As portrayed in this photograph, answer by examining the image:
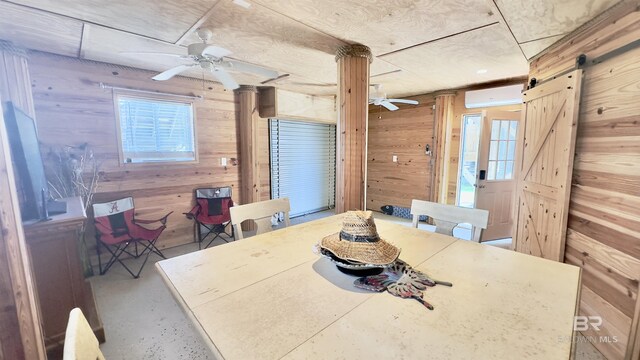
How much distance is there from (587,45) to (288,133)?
400 cm

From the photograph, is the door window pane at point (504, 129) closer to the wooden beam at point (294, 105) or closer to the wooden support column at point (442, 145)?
the wooden support column at point (442, 145)

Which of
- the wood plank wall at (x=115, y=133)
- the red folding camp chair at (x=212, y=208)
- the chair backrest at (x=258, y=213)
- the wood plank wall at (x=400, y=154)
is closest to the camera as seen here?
the chair backrest at (x=258, y=213)

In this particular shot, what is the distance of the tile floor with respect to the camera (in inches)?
70.1

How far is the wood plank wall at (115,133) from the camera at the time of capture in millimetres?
2732

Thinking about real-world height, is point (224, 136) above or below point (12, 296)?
above

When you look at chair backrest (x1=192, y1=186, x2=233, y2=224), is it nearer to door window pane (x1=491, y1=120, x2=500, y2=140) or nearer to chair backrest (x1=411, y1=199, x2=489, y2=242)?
chair backrest (x1=411, y1=199, x2=489, y2=242)

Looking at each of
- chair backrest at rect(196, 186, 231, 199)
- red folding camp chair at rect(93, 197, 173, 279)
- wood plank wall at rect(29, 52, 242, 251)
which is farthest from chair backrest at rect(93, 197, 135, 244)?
chair backrest at rect(196, 186, 231, 199)

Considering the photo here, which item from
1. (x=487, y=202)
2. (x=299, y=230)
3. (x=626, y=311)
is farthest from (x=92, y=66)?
(x=487, y=202)

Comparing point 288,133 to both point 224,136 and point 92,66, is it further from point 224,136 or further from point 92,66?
point 92,66

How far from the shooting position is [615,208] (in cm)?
172

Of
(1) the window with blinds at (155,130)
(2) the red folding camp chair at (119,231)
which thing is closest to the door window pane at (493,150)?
(1) the window with blinds at (155,130)

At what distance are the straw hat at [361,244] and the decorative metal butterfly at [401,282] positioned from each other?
0.33 feet

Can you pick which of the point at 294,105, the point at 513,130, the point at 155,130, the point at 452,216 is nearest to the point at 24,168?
the point at 155,130

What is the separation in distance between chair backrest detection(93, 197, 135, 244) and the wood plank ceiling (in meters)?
1.63
